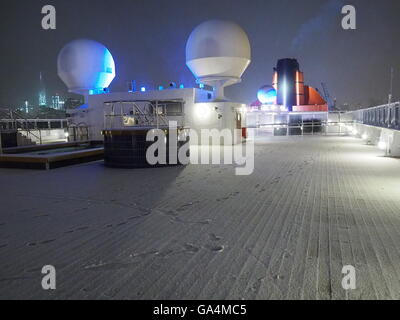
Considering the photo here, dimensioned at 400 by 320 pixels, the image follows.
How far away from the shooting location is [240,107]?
18.6 meters

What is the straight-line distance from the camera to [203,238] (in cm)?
377

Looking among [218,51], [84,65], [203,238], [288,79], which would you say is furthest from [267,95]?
[203,238]

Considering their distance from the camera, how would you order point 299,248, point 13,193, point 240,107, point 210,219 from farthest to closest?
1. point 240,107
2. point 13,193
3. point 210,219
4. point 299,248

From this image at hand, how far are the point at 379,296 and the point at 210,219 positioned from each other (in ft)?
7.92

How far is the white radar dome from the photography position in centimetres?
1655

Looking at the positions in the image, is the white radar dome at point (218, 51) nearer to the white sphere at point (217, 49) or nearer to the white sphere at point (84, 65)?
the white sphere at point (217, 49)

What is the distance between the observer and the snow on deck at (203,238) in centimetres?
265

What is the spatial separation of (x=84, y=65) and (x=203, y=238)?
65.2ft

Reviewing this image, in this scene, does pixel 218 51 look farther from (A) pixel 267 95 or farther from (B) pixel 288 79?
(B) pixel 288 79

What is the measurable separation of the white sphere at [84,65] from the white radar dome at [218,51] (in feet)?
23.0

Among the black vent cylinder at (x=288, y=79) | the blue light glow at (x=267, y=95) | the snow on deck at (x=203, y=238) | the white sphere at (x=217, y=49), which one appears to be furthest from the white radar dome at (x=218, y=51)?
the black vent cylinder at (x=288, y=79)
